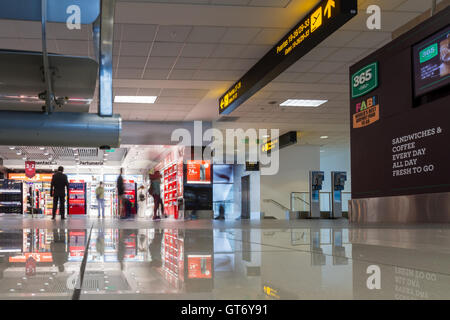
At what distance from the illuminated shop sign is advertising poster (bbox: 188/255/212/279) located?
4711 mm

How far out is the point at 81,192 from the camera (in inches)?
1126

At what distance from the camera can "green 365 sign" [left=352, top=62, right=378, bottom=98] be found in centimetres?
710

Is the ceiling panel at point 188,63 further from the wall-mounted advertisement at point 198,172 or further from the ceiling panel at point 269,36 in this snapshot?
the wall-mounted advertisement at point 198,172

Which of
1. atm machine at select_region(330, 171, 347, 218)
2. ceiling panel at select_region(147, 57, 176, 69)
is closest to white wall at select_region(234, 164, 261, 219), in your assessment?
atm machine at select_region(330, 171, 347, 218)

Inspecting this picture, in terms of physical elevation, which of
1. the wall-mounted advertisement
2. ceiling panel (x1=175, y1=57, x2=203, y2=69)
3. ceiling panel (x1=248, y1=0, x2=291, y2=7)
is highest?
ceiling panel (x1=248, y1=0, x2=291, y2=7)

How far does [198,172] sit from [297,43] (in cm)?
1391

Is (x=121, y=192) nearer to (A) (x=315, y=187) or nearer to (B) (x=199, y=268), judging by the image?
(A) (x=315, y=187)

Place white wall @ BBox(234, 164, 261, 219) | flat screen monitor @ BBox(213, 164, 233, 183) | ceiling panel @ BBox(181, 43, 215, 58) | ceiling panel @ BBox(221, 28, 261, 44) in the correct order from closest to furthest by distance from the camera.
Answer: ceiling panel @ BBox(221, 28, 261, 44) → ceiling panel @ BBox(181, 43, 215, 58) → white wall @ BBox(234, 164, 261, 219) → flat screen monitor @ BBox(213, 164, 233, 183)

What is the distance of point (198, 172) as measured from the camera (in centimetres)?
2072

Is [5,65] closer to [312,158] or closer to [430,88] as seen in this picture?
[430,88]

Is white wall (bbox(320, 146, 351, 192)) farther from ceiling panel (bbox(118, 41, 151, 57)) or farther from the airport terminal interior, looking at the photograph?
ceiling panel (bbox(118, 41, 151, 57))
